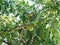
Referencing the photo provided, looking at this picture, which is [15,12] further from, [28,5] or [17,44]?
[17,44]

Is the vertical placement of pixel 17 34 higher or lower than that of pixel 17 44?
higher

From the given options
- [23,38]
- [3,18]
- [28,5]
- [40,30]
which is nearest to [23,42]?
[23,38]

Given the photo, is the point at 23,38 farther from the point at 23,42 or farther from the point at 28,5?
the point at 28,5

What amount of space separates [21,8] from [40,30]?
32 cm

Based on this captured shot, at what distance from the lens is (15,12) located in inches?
66.2

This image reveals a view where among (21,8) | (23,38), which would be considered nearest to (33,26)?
(23,38)

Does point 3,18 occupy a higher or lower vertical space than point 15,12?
higher

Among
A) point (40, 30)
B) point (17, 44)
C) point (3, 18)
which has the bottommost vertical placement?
point (17, 44)

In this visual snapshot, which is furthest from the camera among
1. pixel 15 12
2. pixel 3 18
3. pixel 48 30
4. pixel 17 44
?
pixel 15 12

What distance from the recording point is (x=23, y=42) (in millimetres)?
1448

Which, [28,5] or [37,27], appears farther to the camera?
[28,5]

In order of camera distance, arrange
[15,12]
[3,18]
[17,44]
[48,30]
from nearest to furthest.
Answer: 1. [3,18]
2. [48,30]
3. [17,44]
4. [15,12]

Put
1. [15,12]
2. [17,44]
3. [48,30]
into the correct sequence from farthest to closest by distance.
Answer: [15,12] < [17,44] < [48,30]

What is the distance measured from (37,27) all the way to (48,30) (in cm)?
8
